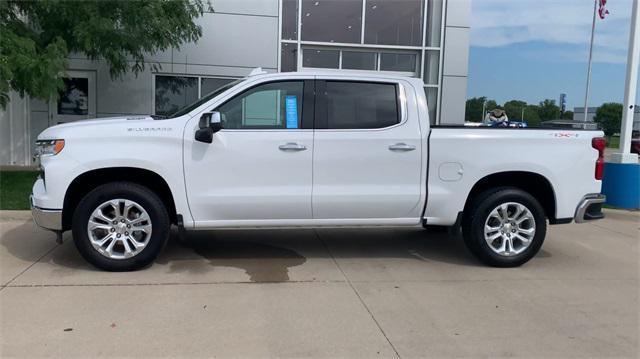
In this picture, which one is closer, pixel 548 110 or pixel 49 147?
pixel 49 147

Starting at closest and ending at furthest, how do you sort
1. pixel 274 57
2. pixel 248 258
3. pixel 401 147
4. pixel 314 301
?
1. pixel 314 301
2. pixel 401 147
3. pixel 248 258
4. pixel 274 57

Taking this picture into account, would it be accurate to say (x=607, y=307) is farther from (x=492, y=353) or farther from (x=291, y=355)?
(x=291, y=355)

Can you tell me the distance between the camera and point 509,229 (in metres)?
6.02

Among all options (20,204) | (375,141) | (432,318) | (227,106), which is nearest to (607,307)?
(432,318)

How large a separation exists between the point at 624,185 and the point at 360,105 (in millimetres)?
6260

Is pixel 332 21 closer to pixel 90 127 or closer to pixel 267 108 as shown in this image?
pixel 267 108

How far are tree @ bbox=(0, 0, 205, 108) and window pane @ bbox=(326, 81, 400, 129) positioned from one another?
186 inches

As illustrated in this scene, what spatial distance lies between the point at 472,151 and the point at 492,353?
2.53 metres

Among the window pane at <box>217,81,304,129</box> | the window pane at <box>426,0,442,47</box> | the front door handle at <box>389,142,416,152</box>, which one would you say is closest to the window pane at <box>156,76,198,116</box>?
the window pane at <box>426,0,442,47</box>

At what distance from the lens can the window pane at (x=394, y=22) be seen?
535 inches

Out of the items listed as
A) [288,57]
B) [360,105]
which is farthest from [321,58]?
[360,105]

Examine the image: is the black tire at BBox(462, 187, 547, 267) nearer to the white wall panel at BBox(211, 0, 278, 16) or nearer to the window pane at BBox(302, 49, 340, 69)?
the window pane at BBox(302, 49, 340, 69)

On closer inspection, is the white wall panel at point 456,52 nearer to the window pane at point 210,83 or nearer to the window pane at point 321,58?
the window pane at point 321,58

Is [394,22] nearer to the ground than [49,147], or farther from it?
farther from it
